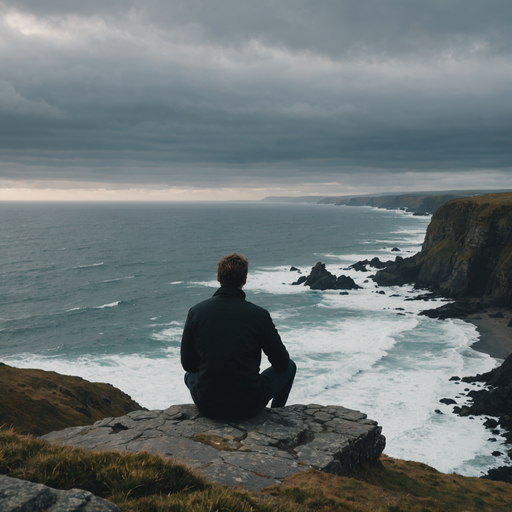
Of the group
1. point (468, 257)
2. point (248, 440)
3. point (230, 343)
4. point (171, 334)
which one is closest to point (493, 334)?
point (468, 257)

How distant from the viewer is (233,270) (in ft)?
19.8

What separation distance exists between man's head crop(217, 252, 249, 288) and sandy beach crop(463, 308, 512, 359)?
112ft

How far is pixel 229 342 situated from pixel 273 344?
2.23 feet

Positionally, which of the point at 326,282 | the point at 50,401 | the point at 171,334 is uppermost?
the point at 50,401

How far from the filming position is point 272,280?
220 feet

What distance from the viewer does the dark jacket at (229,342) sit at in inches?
231

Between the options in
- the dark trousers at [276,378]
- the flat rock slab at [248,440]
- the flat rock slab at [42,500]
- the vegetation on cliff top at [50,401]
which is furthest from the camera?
the vegetation on cliff top at [50,401]

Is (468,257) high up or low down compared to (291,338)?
up

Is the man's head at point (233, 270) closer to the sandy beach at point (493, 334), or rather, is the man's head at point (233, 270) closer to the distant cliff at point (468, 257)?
the sandy beach at point (493, 334)

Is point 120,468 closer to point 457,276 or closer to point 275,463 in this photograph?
point 275,463

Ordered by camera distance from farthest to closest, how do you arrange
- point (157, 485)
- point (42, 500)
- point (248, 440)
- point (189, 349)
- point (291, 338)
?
point (291, 338) < point (248, 440) < point (189, 349) < point (157, 485) < point (42, 500)

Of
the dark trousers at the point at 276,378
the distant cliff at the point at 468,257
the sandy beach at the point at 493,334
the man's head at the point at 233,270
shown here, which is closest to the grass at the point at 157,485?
the dark trousers at the point at 276,378

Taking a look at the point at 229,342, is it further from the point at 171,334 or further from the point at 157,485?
the point at 171,334

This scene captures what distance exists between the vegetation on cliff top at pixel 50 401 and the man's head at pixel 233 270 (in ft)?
33.3
